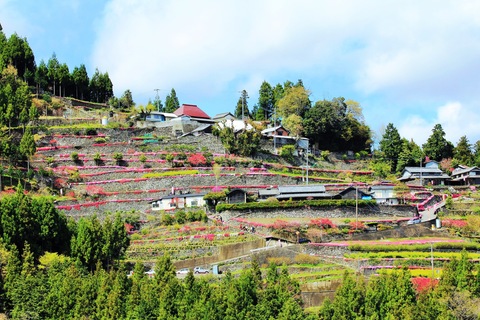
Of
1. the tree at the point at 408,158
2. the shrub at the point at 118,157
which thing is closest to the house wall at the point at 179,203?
the shrub at the point at 118,157

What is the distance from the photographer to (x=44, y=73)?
95500mm

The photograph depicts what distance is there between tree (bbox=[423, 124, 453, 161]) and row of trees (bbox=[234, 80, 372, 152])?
7495 mm

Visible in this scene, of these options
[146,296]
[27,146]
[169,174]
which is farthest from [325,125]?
[146,296]

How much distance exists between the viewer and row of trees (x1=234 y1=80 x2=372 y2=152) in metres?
90.1

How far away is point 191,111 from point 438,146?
32272 millimetres

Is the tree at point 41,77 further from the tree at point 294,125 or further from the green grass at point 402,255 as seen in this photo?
the green grass at point 402,255

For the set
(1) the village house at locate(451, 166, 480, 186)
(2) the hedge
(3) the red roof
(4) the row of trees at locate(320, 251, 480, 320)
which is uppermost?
(3) the red roof

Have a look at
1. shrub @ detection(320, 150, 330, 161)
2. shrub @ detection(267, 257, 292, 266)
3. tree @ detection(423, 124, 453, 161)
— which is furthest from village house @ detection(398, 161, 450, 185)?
shrub @ detection(267, 257, 292, 266)

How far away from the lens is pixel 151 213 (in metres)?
67.7

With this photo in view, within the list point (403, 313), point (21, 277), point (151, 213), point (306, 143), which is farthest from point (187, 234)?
point (306, 143)

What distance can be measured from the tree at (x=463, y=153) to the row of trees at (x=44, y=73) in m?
49.8

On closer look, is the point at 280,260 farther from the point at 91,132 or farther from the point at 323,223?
the point at 91,132

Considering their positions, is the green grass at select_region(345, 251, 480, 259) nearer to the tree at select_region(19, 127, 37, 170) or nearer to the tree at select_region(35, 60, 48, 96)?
the tree at select_region(19, 127, 37, 170)

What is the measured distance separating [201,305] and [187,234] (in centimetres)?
1748
